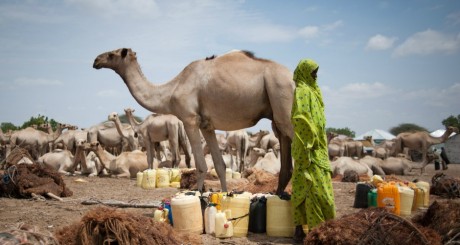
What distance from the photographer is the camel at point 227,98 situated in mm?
7816

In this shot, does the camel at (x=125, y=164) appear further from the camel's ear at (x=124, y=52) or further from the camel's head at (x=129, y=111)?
the camel's ear at (x=124, y=52)

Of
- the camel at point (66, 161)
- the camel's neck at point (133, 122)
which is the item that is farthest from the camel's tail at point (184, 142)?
the camel at point (66, 161)

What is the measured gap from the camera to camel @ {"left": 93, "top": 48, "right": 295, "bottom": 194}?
7816 mm

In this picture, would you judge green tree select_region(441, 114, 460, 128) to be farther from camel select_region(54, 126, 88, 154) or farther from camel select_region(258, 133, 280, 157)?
camel select_region(54, 126, 88, 154)

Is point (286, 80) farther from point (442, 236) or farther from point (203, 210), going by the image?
point (442, 236)

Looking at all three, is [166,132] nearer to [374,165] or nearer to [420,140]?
[374,165]

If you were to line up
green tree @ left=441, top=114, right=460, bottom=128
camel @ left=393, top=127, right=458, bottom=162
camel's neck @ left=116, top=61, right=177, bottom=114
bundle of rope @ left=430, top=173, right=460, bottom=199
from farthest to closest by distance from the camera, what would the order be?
green tree @ left=441, top=114, right=460, bottom=128
camel @ left=393, top=127, right=458, bottom=162
bundle of rope @ left=430, top=173, right=460, bottom=199
camel's neck @ left=116, top=61, right=177, bottom=114

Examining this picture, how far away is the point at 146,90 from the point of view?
9.25 metres

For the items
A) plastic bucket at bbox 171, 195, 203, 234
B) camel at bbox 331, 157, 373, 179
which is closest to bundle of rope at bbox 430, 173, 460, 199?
camel at bbox 331, 157, 373, 179

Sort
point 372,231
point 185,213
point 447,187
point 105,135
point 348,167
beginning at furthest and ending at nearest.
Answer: point 105,135
point 348,167
point 447,187
point 185,213
point 372,231

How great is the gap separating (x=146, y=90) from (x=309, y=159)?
14.2 ft

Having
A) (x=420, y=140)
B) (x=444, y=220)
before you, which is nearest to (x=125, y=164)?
(x=444, y=220)

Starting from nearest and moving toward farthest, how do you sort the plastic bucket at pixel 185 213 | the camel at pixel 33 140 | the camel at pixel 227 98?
the plastic bucket at pixel 185 213 < the camel at pixel 227 98 < the camel at pixel 33 140

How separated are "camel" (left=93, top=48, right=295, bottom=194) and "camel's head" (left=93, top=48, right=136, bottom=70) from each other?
89 centimetres
